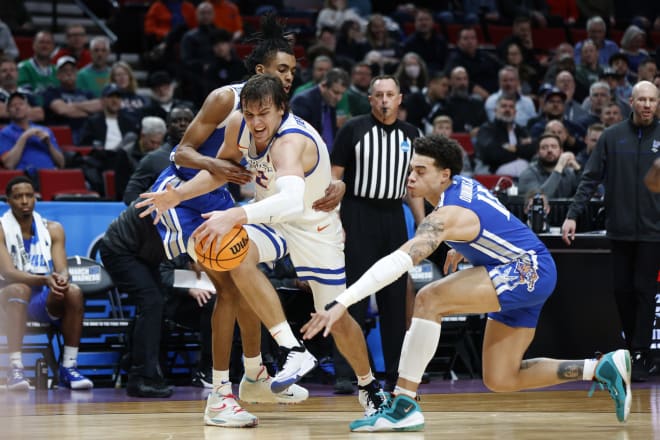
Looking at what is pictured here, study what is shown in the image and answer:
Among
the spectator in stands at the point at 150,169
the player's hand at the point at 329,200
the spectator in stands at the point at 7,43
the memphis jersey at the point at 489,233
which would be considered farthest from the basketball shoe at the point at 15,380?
the spectator in stands at the point at 7,43

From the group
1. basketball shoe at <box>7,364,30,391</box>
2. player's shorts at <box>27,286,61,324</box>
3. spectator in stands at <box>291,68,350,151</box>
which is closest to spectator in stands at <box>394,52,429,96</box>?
spectator in stands at <box>291,68,350,151</box>

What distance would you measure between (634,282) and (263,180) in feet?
12.1

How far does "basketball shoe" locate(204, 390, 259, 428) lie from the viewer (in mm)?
5738

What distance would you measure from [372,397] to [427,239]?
1.13 meters

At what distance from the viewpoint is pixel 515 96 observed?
12.3 metres

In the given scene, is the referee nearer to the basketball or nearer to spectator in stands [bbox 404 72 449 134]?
the basketball

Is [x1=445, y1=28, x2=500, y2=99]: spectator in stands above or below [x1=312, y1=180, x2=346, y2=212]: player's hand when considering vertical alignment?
above

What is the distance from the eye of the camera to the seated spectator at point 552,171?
9602mm

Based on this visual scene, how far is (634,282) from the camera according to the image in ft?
27.2

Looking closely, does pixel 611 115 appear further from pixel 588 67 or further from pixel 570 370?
pixel 570 370

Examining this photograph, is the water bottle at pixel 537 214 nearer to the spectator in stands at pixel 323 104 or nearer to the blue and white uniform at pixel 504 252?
the spectator in stands at pixel 323 104

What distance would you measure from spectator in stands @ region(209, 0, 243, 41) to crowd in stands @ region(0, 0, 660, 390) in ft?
0.05

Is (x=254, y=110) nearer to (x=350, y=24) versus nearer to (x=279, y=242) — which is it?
(x=279, y=242)

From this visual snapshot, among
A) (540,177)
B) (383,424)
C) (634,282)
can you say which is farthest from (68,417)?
(540,177)
